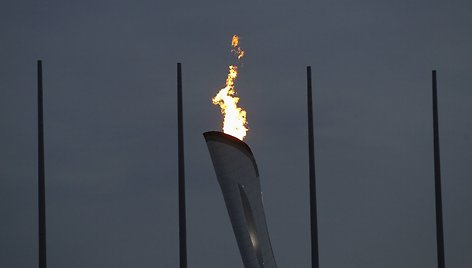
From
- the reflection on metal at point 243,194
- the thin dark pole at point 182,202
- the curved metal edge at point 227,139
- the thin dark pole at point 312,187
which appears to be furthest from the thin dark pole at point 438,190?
the thin dark pole at point 182,202

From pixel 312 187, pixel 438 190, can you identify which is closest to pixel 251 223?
pixel 312 187

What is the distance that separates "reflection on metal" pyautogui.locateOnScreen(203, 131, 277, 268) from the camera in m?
120

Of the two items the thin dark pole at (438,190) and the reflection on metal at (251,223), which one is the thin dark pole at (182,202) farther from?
the thin dark pole at (438,190)

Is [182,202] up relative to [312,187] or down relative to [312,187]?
down

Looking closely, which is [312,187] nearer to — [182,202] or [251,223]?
[251,223]

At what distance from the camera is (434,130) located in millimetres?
124875

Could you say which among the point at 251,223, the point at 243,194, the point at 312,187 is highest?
the point at 312,187

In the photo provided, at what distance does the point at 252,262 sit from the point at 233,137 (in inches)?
286

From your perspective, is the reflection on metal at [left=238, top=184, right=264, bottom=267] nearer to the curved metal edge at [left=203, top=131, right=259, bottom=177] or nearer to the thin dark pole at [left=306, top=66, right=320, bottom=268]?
the curved metal edge at [left=203, top=131, right=259, bottom=177]

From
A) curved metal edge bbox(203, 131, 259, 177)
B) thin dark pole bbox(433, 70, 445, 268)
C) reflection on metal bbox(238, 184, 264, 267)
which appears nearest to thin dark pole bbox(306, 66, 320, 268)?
reflection on metal bbox(238, 184, 264, 267)

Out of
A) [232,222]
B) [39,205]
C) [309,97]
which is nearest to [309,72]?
[309,97]

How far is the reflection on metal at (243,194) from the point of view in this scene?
120062mm

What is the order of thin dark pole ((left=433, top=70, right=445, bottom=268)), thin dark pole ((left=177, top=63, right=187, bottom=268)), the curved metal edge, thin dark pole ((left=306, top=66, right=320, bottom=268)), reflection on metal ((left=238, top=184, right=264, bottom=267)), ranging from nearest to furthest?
thin dark pole ((left=177, top=63, right=187, bottom=268)), the curved metal edge, reflection on metal ((left=238, top=184, right=264, bottom=267)), thin dark pole ((left=306, top=66, right=320, bottom=268)), thin dark pole ((left=433, top=70, right=445, bottom=268))

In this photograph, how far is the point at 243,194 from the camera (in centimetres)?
12075
